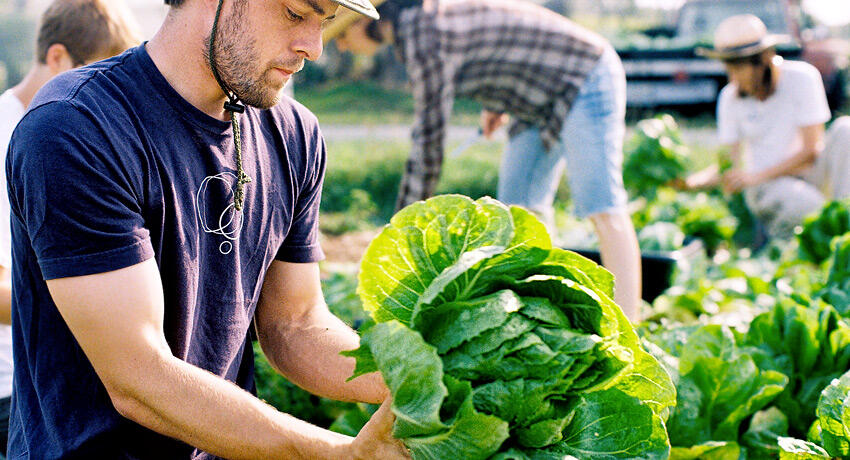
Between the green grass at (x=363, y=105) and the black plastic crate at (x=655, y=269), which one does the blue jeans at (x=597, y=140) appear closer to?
the black plastic crate at (x=655, y=269)

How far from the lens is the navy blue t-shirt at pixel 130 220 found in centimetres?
156

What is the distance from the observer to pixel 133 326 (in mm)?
1576

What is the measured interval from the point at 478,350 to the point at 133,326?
669 millimetres

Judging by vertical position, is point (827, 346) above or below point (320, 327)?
below

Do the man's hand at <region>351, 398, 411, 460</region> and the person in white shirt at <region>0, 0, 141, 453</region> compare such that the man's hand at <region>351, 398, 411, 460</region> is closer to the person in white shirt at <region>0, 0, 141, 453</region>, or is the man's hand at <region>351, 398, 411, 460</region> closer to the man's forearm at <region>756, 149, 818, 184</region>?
the person in white shirt at <region>0, 0, 141, 453</region>

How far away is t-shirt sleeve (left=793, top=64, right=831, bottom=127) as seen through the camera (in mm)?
5613

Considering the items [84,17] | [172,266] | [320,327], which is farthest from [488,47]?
[172,266]

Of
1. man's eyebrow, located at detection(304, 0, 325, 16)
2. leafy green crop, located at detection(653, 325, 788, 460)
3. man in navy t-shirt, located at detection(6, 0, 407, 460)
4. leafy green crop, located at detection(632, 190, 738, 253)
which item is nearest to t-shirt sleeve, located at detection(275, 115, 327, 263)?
man in navy t-shirt, located at detection(6, 0, 407, 460)

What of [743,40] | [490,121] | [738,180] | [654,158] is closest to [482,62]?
[490,121]

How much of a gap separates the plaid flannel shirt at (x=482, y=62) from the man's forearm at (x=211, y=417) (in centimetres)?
213

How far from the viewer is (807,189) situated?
566 centimetres

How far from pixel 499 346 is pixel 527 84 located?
274cm

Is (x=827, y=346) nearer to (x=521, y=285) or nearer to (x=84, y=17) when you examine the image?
(x=521, y=285)

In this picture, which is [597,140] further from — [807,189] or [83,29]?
[807,189]
